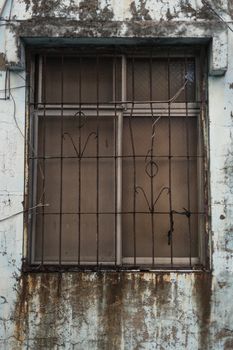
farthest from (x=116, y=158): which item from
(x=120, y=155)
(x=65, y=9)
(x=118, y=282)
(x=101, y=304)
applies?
(x=65, y=9)

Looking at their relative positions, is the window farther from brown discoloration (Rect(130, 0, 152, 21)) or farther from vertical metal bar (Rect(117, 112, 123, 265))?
brown discoloration (Rect(130, 0, 152, 21))

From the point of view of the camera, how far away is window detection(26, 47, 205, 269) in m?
4.30

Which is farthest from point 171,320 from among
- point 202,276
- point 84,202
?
point 84,202

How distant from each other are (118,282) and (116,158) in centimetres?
97

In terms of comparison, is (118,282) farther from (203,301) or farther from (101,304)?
(203,301)

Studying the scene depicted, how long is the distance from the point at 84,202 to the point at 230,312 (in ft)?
4.61

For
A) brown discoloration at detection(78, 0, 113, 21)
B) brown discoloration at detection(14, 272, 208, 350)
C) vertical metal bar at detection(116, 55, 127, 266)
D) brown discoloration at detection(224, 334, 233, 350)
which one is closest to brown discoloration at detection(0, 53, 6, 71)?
brown discoloration at detection(78, 0, 113, 21)

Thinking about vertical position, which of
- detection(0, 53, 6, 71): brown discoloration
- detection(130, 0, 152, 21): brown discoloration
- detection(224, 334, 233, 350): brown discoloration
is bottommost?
detection(224, 334, 233, 350): brown discoloration

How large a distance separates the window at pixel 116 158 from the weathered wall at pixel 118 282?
170 mm

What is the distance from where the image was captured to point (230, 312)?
160 inches

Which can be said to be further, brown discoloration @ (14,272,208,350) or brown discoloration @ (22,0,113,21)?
brown discoloration @ (22,0,113,21)

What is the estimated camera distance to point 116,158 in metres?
4.32

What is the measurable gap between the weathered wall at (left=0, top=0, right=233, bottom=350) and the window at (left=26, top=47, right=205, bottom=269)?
170 millimetres

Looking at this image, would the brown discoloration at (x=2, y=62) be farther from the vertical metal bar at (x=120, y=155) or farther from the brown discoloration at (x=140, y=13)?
the brown discoloration at (x=140, y=13)
